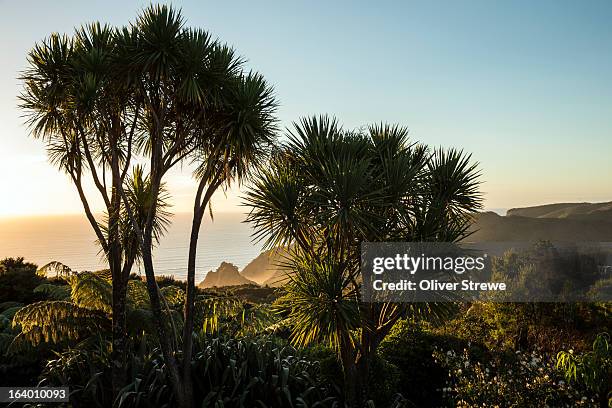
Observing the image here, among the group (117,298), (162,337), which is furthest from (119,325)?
(162,337)

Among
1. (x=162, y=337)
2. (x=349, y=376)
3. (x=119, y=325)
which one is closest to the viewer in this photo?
(x=162, y=337)

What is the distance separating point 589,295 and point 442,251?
5478 mm

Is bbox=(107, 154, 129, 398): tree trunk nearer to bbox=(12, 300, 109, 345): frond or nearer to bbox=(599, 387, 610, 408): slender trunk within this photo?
bbox=(12, 300, 109, 345): frond

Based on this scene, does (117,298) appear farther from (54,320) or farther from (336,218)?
(336,218)

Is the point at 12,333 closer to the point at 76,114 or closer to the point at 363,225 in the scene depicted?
the point at 76,114

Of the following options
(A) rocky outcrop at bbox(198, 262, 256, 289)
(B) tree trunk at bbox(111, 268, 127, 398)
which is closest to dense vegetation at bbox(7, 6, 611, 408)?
(B) tree trunk at bbox(111, 268, 127, 398)

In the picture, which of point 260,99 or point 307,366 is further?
point 307,366

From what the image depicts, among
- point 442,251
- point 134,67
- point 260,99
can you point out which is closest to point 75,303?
point 134,67

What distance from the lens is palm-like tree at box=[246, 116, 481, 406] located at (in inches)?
238

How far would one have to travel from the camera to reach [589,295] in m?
9.75

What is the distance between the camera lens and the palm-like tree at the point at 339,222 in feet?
19.8

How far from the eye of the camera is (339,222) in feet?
19.9

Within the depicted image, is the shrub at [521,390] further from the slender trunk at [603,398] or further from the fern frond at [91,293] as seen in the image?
the fern frond at [91,293]

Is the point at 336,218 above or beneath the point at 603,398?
above
